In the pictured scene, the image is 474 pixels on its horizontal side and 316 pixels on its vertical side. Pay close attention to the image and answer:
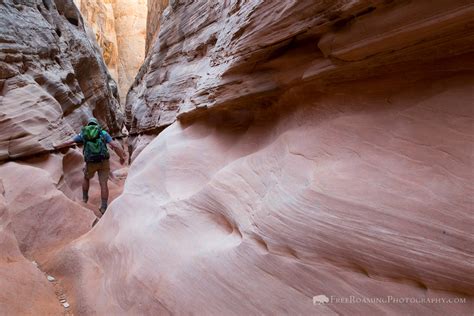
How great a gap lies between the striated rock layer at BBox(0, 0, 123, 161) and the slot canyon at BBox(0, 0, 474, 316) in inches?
97.8

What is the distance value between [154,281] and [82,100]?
9952mm

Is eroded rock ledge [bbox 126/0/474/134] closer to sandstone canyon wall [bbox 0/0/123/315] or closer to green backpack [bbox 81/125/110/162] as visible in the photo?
green backpack [bbox 81/125/110/162]

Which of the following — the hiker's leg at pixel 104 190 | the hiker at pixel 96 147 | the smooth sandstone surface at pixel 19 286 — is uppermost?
the hiker at pixel 96 147

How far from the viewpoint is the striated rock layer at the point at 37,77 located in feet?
22.9

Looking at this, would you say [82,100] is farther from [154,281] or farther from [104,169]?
[154,281]

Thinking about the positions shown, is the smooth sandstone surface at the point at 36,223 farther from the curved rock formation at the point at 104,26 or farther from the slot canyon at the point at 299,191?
the curved rock formation at the point at 104,26

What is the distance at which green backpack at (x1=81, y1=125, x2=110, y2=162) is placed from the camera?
239 inches

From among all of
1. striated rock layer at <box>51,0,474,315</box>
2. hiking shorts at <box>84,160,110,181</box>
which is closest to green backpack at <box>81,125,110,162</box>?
hiking shorts at <box>84,160,110,181</box>

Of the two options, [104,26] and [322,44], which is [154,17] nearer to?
[322,44]

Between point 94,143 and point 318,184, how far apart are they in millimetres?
5336

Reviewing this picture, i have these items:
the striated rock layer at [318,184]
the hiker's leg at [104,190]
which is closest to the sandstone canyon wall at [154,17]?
the hiker's leg at [104,190]

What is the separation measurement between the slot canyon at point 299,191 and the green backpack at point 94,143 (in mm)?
1461

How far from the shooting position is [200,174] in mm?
3586

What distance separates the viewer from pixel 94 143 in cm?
614
